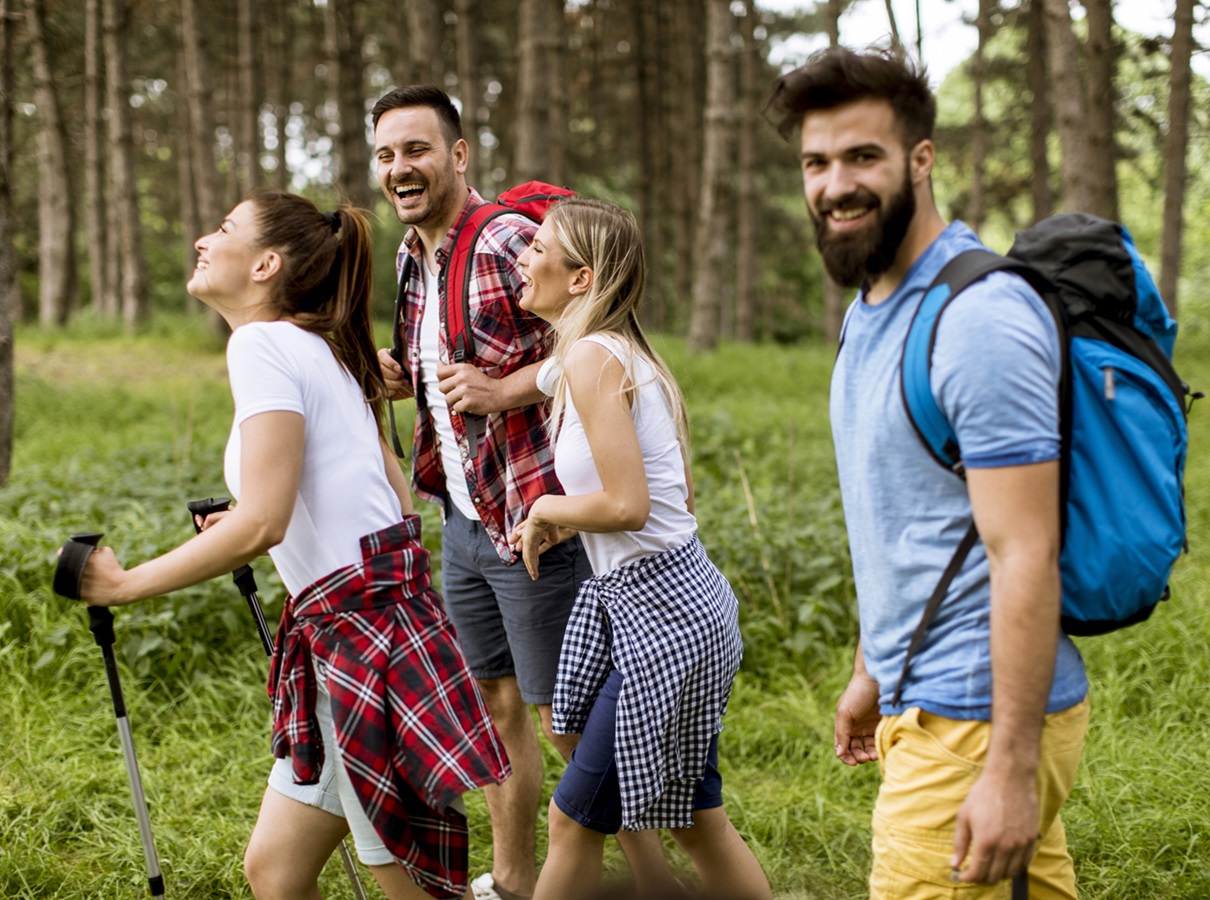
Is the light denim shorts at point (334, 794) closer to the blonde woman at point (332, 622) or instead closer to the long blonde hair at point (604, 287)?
the blonde woman at point (332, 622)

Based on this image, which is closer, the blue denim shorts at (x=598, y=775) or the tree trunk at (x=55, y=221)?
the blue denim shorts at (x=598, y=775)

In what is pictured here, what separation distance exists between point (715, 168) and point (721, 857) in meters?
12.6

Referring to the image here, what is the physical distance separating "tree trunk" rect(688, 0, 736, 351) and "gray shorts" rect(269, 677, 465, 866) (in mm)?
12525

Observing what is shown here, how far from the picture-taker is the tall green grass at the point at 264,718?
3861 millimetres

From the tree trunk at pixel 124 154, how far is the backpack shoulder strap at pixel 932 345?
17929mm

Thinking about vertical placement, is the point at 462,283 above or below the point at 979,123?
below

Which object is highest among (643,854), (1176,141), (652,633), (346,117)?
(346,117)

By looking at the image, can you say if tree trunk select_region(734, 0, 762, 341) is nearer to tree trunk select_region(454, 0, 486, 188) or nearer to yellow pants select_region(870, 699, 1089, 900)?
tree trunk select_region(454, 0, 486, 188)

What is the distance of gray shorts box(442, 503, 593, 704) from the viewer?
136 inches

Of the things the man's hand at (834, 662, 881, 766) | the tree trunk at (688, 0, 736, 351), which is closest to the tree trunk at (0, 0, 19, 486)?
the man's hand at (834, 662, 881, 766)

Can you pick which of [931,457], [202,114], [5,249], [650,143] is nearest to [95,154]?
[202,114]

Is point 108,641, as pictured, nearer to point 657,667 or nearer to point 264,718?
point 657,667

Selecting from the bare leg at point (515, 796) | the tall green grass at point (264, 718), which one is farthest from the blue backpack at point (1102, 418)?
the bare leg at point (515, 796)

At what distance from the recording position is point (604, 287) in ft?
9.90
